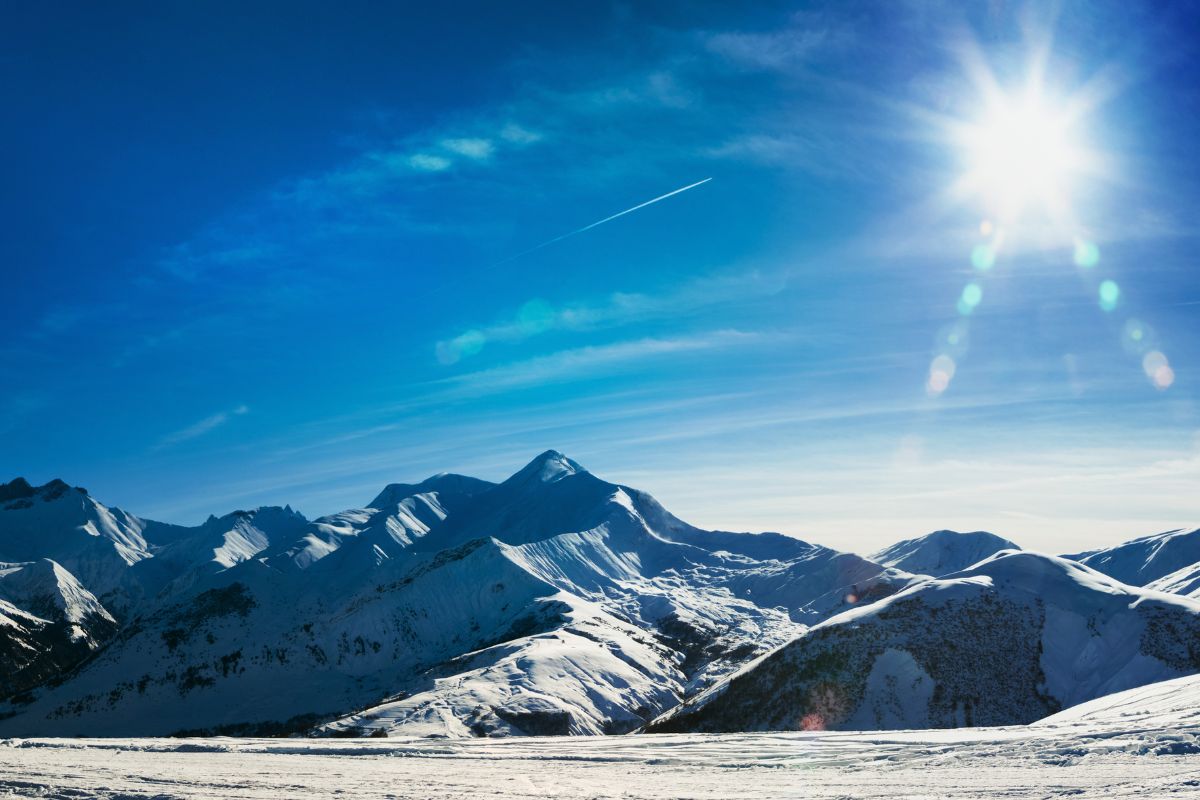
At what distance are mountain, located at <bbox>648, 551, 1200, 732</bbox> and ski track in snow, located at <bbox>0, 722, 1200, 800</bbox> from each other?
121ft

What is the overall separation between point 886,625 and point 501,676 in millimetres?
51944

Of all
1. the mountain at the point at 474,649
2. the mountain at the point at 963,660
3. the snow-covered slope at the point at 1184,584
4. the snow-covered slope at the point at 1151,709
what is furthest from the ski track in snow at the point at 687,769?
the snow-covered slope at the point at 1184,584

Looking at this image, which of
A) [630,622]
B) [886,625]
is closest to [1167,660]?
[886,625]

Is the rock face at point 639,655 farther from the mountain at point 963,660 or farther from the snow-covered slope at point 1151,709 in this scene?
the snow-covered slope at point 1151,709

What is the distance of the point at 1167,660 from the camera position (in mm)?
68812

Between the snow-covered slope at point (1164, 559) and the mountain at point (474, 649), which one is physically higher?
the snow-covered slope at point (1164, 559)

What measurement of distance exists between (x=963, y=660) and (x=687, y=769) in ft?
181

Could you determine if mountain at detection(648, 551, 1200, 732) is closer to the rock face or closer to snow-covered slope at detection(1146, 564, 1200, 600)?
the rock face

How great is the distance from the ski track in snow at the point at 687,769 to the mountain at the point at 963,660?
3684 cm

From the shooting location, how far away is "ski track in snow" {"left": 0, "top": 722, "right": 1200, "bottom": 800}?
20531 millimetres

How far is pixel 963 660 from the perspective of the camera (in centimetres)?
7312

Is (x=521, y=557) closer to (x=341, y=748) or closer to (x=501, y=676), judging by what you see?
(x=501, y=676)

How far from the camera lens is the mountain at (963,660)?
226ft

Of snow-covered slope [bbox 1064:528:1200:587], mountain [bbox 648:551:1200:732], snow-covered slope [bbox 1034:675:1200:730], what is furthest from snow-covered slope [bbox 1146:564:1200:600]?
snow-covered slope [bbox 1034:675:1200:730]
